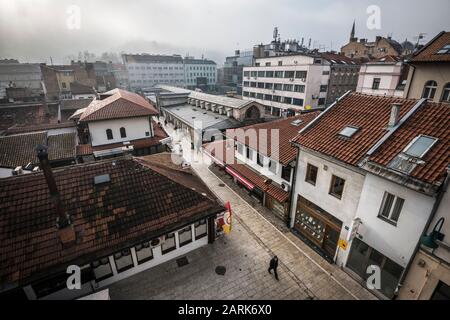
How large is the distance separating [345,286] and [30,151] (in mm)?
28815

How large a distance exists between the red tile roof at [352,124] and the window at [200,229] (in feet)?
28.1

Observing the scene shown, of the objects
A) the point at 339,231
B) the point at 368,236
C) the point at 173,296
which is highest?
the point at 368,236

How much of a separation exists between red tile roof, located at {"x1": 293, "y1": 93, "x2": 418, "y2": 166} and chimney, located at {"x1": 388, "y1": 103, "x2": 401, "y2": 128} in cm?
47

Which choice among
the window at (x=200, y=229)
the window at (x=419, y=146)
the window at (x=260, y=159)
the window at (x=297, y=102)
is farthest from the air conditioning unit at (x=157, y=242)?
the window at (x=297, y=102)

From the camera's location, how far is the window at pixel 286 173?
55.4ft

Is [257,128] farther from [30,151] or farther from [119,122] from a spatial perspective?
[30,151]

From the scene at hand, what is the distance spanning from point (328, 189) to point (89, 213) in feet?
45.7

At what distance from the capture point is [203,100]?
45.2 metres

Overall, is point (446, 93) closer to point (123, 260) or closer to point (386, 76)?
point (386, 76)

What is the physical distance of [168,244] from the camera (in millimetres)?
14062

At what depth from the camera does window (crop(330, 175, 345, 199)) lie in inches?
505

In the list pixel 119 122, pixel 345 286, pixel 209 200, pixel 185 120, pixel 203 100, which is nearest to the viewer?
pixel 345 286

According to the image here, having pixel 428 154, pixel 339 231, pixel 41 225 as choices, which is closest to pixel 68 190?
pixel 41 225

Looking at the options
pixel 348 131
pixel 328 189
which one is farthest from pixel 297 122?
pixel 328 189
